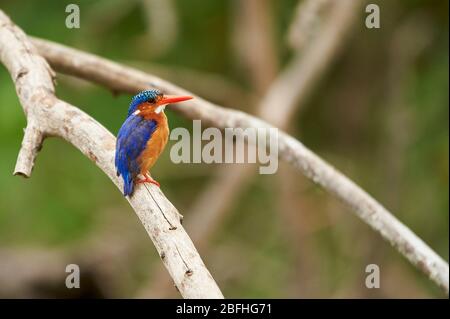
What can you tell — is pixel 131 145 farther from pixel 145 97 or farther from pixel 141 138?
pixel 145 97

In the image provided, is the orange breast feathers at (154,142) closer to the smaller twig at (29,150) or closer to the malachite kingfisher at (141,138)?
the malachite kingfisher at (141,138)

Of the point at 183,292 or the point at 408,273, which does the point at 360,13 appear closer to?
the point at 408,273

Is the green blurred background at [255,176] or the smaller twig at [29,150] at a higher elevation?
the green blurred background at [255,176]

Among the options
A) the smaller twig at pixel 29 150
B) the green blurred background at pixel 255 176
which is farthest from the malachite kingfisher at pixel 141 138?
the green blurred background at pixel 255 176

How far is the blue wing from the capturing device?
240 cm

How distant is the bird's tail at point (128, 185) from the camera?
2.38 metres

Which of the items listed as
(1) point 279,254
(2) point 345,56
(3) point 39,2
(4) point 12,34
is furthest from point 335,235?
(4) point 12,34

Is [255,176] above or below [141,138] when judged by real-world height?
above

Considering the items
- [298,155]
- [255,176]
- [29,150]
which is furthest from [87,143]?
[255,176]

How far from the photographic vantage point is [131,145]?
8.08 feet

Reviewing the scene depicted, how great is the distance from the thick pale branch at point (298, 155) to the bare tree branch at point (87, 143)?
0.36 meters

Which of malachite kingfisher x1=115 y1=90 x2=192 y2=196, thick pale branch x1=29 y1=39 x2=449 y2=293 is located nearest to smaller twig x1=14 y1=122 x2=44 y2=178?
malachite kingfisher x1=115 y1=90 x2=192 y2=196

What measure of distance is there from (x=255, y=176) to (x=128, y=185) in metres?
5.99

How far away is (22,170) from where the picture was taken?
2.43 meters
